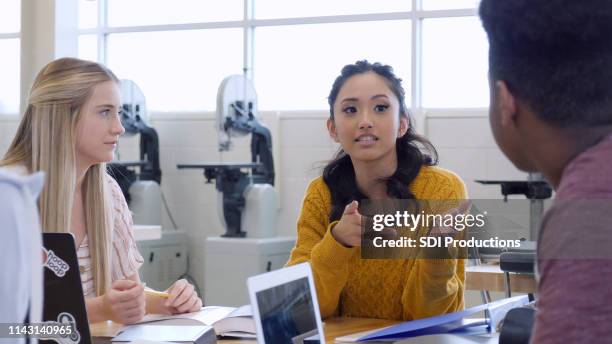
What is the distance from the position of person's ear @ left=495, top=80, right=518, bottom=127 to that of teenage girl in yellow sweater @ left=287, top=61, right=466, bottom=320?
1105 mm

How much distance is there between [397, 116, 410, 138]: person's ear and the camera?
240 centimetres

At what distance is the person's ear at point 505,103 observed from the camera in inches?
37.6

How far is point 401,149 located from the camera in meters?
2.43

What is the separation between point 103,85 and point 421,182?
2.87 ft

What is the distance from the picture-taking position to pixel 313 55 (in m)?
5.88

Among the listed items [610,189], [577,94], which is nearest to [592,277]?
[610,189]

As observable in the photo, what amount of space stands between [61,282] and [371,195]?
1083 mm

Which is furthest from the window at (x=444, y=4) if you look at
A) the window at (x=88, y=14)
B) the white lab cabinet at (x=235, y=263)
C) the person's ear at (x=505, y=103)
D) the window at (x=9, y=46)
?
the person's ear at (x=505, y=103)

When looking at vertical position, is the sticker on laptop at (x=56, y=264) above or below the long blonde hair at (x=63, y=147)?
below

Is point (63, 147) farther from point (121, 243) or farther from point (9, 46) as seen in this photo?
point (9, 46)

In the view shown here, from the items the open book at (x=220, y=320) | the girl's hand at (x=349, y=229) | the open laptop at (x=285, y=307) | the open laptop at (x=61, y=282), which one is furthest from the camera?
the girl's hand at (x=349, y=229)

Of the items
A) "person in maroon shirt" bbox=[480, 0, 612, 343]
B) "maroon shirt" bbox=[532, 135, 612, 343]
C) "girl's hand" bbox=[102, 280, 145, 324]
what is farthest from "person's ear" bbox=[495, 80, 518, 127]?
"girl's hand" bbox=[102, 280, 145, 324]

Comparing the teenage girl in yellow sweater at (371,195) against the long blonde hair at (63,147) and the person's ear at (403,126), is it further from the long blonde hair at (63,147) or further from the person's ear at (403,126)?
the long blonde hair at (63,147)

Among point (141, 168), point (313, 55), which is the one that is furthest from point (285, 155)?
point (141, 168)
